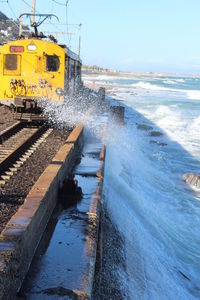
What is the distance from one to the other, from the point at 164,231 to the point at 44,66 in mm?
6627

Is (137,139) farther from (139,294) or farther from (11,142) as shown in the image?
(139,294)

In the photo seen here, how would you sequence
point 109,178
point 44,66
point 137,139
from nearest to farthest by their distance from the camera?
point 109,178 < point 44,66 < point 137,139

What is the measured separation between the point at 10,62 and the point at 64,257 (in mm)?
8878

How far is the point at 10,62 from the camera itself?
11547mm

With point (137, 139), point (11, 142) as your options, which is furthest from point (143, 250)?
point (137, 139)

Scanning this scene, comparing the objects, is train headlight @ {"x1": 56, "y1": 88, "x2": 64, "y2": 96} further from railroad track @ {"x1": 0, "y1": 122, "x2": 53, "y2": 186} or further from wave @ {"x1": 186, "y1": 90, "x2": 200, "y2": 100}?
wave @ {"x1": 186, "y1": 90, "x2": 200, "y2": 100}

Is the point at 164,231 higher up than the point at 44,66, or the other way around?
the point at 44,66

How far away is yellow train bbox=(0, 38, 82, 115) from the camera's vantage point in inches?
448

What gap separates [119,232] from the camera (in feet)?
19.2

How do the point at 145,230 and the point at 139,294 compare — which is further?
the point at 145,230

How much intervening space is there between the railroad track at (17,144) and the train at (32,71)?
0.88 m

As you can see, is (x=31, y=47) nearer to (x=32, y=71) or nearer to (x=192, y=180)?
(x=32, y=71)

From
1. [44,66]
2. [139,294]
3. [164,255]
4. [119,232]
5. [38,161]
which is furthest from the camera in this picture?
[44,66]

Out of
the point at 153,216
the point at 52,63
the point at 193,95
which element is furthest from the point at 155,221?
the point at 193,95
